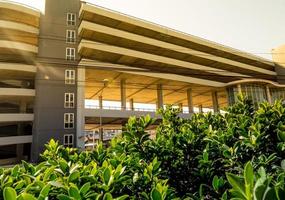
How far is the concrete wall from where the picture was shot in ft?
78.6

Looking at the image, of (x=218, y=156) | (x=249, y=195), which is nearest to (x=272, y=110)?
(x=218, y=156)

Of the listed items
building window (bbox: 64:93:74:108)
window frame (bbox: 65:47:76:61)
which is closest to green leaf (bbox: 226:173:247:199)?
building window (bbox: 64:93:74:108)

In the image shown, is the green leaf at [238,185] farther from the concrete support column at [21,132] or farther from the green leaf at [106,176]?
the concrete support column at [21,132]

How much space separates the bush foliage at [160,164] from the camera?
7.54ft

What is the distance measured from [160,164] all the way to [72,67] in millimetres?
24771

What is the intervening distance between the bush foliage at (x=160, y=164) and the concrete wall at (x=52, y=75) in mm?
21474

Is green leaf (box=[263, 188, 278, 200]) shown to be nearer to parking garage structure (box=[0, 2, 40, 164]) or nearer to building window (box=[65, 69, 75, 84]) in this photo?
parking garage structure (box=[0, 2, 40, 164])

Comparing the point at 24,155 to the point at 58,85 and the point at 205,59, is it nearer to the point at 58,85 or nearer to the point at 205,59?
the point at 58,85

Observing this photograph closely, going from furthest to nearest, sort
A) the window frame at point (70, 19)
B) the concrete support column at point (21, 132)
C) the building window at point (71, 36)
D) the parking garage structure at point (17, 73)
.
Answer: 1. the window frame at point (70, 19)
2. the building window at point (71, 36)
3. the concrete support column at point (21, 132)
4. the parking garage structure at point (17, 73)

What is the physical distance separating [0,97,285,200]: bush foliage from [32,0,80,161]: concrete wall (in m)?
21.5

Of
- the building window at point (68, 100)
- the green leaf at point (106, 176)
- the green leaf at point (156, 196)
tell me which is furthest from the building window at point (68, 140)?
the green leaf at point (156, 196)

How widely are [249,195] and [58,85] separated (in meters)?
26.3

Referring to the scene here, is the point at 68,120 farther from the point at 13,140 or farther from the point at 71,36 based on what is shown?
the point at 71,36

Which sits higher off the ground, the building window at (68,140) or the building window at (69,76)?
the building window at (69,76)
